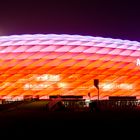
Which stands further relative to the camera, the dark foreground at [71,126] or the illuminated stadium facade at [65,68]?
the illuminated stadium facade at [65,68]

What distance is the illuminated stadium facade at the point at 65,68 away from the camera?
143 ft

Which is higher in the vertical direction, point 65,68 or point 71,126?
point 65,68

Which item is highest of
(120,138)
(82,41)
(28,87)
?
(82,41)

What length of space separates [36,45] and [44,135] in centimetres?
3440

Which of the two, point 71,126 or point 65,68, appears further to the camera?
point 65,68

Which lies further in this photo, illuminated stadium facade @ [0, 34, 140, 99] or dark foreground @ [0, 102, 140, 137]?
illuminated stadium facade @ [0, 34, 140, 99]

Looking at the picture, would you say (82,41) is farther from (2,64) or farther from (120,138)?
(120,138)

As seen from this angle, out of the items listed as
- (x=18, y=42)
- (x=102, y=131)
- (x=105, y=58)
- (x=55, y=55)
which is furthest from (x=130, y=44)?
(x=102, y=131)

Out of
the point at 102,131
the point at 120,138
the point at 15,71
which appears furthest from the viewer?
the point at 15,71

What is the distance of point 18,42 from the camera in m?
46.5

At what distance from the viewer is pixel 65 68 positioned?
143ft

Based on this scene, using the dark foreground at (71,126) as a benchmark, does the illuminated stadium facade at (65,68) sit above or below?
above

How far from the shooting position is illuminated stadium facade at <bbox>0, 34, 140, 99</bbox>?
43.7 m

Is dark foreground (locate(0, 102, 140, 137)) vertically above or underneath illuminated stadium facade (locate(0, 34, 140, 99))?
underneath
